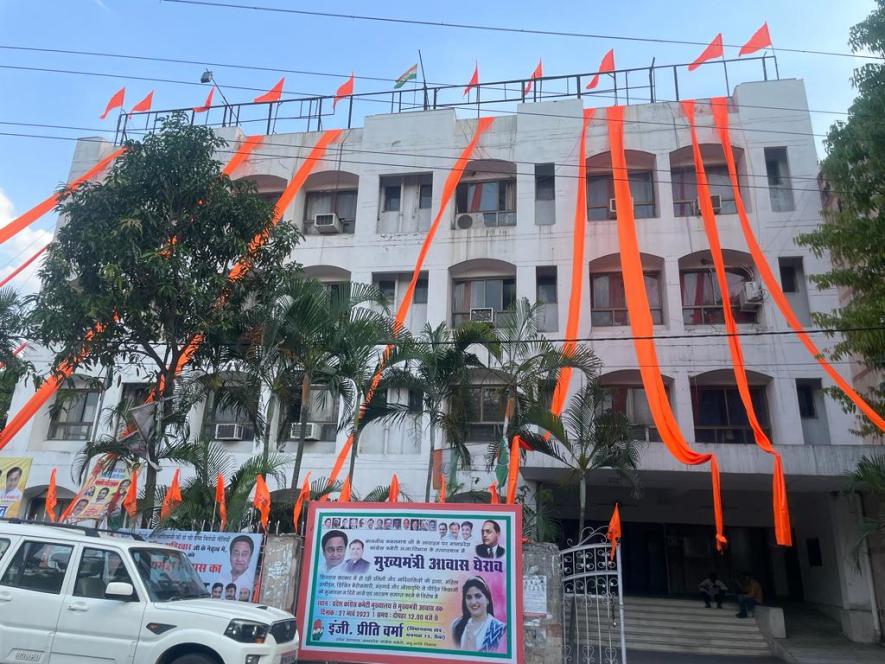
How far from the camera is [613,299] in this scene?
17.0 m

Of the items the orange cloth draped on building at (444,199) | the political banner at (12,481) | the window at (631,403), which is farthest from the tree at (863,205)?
the political banner at (12,481)

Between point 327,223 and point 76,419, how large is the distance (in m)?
8.78

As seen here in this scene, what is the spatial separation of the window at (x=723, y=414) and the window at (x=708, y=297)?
1.70 metres

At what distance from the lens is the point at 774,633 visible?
12.9m

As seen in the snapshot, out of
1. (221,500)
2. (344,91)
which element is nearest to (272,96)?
A: (344,91)

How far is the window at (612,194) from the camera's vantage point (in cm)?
1753

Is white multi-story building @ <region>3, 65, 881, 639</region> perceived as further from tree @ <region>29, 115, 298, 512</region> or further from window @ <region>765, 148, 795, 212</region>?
tree @ <region>29, 115, 298, 512</region>

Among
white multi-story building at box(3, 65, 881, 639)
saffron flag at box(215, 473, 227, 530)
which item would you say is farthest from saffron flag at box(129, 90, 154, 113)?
saffron flag at box(215, 473, 227, 530)

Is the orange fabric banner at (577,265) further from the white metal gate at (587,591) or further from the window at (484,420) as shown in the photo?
the white metal gate at (587,591)

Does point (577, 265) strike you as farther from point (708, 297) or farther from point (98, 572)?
point (98, 572)

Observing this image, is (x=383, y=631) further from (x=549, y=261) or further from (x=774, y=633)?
(x=549, y=261)

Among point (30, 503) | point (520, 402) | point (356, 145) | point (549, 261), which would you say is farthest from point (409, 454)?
point (30, 503)

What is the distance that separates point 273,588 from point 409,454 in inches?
301

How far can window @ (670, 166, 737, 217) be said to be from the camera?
17.0 meters
